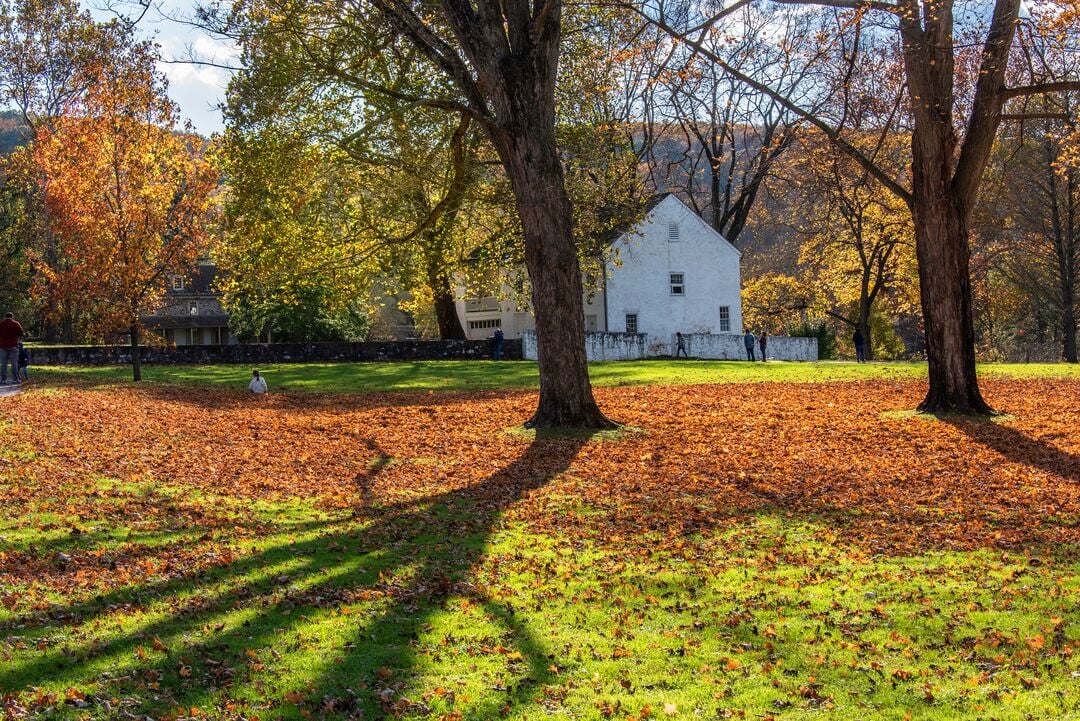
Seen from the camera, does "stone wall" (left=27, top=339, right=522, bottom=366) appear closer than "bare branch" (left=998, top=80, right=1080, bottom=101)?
No

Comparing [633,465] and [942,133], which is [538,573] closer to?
[633,465]

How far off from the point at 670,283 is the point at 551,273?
34.5 metres

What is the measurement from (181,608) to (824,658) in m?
4.67

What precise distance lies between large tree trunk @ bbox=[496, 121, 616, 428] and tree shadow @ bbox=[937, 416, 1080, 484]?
6.33m

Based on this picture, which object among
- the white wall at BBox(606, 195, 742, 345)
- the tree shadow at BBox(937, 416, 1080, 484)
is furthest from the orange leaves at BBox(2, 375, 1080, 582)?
the white wall at BBox(606, 195, 742, 345)

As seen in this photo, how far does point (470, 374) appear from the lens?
111 feet

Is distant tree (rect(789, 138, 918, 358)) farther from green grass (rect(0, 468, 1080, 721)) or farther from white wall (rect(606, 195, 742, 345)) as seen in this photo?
green grass (rect(0, 468, 1080, 721))

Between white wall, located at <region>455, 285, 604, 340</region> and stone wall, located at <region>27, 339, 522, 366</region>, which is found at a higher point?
white wall, located at <region>455, 285, 604, 340</region>

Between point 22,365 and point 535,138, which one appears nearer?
point 535,138

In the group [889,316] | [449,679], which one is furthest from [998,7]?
[889,316]

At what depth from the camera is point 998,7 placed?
17719mm

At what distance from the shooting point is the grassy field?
6.26m

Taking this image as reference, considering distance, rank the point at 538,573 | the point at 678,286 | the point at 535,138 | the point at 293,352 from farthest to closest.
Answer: the point at 678,286 → the point at 293,352 → the point at 535,138 → the point at 538,573

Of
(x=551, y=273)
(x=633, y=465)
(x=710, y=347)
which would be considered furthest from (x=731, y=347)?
(x=633, y=465)
